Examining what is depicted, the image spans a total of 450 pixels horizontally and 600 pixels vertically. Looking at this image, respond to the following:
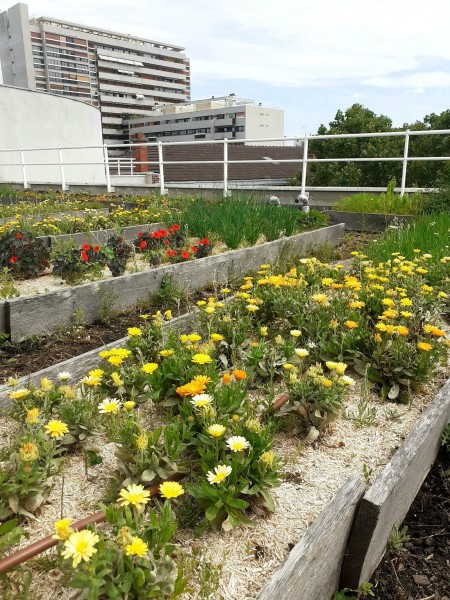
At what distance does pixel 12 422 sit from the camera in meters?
2.21

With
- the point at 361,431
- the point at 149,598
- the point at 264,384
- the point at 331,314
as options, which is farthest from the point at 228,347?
the point at 149,598

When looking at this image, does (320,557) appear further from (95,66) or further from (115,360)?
(95,66)

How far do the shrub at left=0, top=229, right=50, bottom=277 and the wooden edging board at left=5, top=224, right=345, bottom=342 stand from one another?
96 centimetres

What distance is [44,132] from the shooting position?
61.6 ft

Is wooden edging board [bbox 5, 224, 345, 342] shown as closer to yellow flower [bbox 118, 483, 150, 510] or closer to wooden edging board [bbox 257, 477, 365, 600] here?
yellow flower [bbox 118, 483, 150, 510]

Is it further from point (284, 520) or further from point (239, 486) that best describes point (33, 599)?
point (284, 520)

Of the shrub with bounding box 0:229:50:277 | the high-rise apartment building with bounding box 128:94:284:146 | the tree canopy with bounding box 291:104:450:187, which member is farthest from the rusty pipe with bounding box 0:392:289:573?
the high-rise apartment building with bounding box 128:94:284:146

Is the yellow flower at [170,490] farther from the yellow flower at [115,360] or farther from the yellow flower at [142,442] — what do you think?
the yellow flower at [115,360]

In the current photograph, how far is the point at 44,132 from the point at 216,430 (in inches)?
785

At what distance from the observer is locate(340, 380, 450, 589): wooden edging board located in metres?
1.62

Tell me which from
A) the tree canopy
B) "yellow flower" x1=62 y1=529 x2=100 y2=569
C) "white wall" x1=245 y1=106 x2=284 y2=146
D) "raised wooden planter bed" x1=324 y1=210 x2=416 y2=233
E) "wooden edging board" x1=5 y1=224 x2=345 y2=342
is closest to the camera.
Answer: "yellow flower" x1=62 y1=529 x2=100 y2=569

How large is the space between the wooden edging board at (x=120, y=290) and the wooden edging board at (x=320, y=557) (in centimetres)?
231

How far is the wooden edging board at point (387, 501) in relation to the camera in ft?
5.33

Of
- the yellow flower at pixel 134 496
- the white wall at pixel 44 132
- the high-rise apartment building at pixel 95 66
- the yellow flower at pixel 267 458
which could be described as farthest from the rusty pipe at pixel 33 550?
the high-rise apartment building at pixel 95 66
